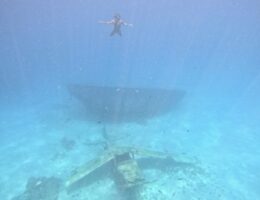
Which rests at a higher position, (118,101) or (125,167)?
(125,167)

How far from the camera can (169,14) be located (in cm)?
9638

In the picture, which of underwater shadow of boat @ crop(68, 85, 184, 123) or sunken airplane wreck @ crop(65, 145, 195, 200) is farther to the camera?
underwater shadow of boat @ crop(68, 85, 184, 123)

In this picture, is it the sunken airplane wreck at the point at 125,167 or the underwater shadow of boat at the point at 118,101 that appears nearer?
the sunken airplane wreck at the point at 125,167

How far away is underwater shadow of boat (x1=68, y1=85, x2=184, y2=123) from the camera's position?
23.6 metres

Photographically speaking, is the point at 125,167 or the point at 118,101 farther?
the point at 118,101

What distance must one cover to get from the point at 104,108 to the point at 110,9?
78621 mm

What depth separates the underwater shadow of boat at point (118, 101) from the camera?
77.5 ft

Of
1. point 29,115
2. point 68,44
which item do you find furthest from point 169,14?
point 29,115

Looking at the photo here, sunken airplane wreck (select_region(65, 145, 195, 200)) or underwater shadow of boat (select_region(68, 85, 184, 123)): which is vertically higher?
sunken airplane wreck (select_region(65, 145, 195, 200))

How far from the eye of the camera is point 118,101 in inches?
926

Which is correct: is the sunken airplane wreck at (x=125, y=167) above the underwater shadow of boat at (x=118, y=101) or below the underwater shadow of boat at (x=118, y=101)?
above

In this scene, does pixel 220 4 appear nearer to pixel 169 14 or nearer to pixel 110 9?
pixel 169 14

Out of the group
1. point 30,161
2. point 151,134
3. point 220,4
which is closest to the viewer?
point 30,161

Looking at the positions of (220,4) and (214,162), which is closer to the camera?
(214,162)
